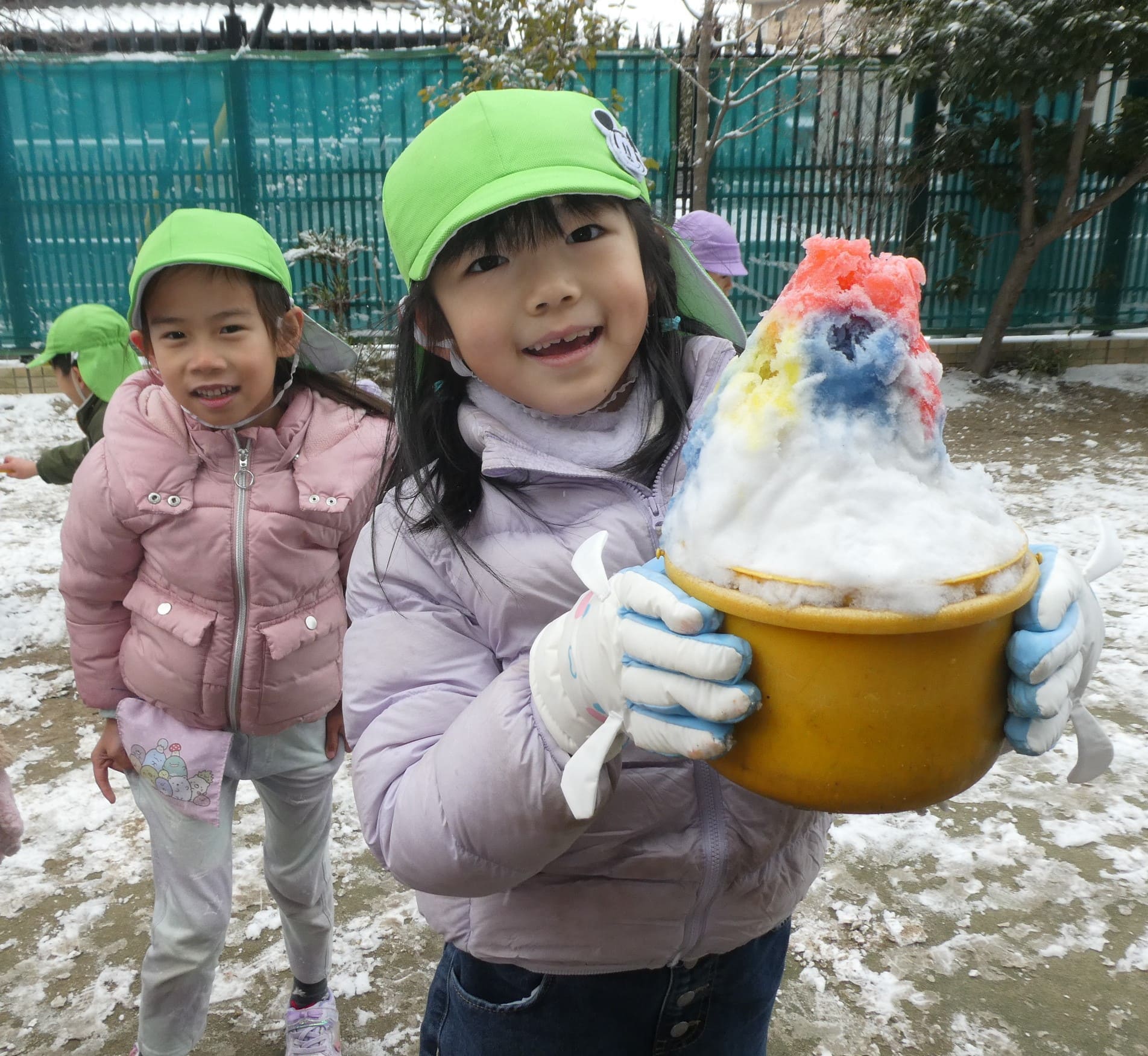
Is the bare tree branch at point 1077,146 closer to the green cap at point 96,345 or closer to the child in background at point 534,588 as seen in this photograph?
the green cap at point 96,345

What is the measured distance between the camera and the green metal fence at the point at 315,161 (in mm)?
8656

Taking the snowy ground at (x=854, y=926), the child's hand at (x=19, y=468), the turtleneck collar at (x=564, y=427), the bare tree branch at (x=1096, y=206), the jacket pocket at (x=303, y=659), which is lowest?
the snowy ground at (x=854, y=926)

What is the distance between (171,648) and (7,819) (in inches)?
19.0

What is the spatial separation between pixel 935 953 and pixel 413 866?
6.56 feet

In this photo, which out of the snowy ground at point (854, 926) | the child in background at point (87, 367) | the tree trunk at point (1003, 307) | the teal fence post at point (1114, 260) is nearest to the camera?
Result: the snowy ground at point (854, 926)

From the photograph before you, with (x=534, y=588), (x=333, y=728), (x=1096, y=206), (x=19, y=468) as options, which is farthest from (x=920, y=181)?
(x=534, y=588)

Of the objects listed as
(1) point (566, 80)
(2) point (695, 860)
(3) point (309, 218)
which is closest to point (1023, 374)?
(1) point (566, 80)

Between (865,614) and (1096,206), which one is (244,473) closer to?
(865,614)

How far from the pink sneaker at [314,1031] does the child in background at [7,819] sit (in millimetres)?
762

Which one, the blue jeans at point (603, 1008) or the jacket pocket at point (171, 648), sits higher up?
the jacket pocket at point (171, 648)

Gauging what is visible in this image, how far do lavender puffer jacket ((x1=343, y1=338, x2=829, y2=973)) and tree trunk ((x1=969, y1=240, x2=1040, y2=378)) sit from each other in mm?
8605

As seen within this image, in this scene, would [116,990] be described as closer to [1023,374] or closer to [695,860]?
[695,860]

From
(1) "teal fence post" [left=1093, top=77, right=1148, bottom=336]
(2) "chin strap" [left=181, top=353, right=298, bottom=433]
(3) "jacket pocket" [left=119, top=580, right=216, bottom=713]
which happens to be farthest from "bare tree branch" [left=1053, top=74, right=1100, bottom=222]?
(3) "jacket pocket" [left=119, top=580, right=216, bottom=713]

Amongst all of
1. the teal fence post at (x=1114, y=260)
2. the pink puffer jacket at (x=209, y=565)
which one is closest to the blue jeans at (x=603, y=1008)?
the pink puffer jacket at (x=209, y=565)
